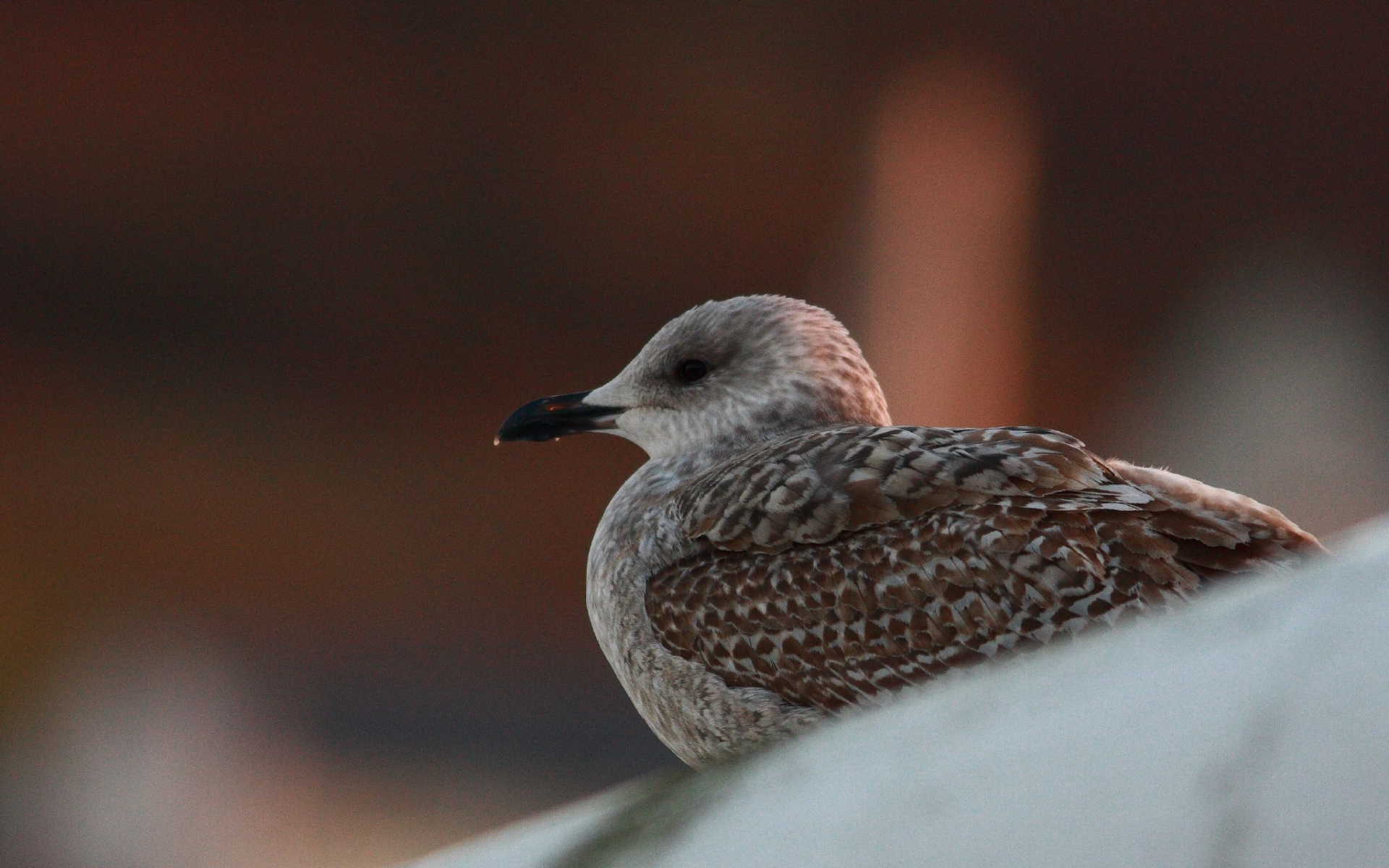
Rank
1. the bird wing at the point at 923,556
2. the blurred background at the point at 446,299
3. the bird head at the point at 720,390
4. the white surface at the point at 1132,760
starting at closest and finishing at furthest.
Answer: the white surface at the point at 1132,760, the bird wing at the point at 923,556, the bird head at the point at 720,390, the blurred background at the point at 446,299

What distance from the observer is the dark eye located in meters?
1.44

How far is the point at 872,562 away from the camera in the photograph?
1.02 metres

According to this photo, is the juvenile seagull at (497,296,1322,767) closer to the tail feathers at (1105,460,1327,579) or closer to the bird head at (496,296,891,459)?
the tail feathers at (1105,460,1327,579)

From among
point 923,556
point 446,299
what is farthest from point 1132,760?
point 446,299

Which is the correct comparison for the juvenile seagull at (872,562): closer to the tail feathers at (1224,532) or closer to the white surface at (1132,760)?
the tail feathers at (1224,532)

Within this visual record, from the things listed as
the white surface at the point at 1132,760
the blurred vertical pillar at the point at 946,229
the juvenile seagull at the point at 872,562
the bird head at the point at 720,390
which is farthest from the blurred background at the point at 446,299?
the white surface at the point at 1132,760

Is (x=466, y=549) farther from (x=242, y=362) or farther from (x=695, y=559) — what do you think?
(x=695, y=559)

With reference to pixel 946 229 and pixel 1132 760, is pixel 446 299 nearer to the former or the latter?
pixel 946 229

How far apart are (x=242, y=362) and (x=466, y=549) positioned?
67 cm

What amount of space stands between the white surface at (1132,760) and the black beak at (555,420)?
3.57ft

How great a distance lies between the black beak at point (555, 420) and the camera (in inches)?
56.2

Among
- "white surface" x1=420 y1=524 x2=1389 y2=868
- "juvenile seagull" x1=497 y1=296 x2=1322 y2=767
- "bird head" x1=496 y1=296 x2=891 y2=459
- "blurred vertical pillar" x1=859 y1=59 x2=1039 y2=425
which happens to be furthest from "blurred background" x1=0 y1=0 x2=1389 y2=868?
"white surface" x1=420 y1=524 x2=1389 y2=868

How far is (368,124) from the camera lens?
332 cm

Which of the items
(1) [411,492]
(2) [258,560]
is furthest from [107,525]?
(1) [411,492]
